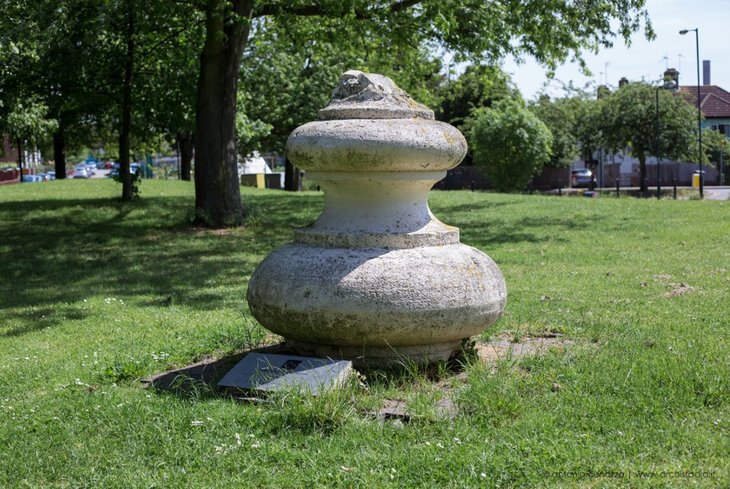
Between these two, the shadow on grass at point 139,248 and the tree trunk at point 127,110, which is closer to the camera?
the shadow on grass at point 139,248

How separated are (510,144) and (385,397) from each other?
2793cm

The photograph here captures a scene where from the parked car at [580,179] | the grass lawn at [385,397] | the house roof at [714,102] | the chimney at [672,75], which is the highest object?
the house roof at [714,102]

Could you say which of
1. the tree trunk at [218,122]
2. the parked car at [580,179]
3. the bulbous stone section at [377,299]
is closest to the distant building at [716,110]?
the parked car at [580,179]

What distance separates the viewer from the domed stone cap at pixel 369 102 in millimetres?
6027

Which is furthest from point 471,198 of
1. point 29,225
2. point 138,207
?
point 29,225

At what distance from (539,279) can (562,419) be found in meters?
5.69

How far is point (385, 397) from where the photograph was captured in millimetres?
5293

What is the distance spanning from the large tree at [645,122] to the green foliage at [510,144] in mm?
13713

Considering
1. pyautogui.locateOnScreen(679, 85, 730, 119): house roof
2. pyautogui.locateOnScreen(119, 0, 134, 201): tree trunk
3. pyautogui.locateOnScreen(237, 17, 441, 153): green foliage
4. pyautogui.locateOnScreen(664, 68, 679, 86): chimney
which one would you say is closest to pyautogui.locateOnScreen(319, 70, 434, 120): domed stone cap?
pyautogui.locateOnScreen(237, 17, 441, 153): green foliage

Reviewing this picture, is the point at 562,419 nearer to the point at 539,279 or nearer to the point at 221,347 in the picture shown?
the point at 221,347

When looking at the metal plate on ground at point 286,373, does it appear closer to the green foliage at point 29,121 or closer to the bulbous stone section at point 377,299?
the bulbous stone section at point 377,299

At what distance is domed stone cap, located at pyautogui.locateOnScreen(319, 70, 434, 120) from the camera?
6.03 m

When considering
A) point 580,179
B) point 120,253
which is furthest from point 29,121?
point 580,179

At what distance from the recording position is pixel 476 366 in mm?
5656
